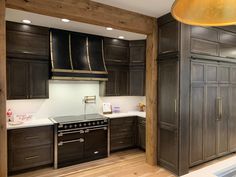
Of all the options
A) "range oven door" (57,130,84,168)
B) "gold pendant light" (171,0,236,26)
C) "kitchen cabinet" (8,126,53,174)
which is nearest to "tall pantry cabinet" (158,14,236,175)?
"range oven door" (57,130,84,168)

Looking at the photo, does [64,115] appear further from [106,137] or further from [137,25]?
[137,25]

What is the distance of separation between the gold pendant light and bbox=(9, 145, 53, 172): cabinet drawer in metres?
3.34

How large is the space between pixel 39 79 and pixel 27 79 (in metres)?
0.23

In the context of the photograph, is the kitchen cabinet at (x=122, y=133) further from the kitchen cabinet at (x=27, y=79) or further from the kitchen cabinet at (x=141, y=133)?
the kitchen cabinet at (x=27, y=79)

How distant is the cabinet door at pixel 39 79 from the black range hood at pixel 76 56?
26 centimetres

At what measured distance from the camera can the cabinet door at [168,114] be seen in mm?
3035

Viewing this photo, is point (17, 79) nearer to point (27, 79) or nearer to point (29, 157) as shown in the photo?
point (27, 79)

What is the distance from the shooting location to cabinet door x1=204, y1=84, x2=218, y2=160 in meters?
3.38

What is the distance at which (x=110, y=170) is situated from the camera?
10.8ft

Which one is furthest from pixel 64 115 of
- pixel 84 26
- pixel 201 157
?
pixel 201 157

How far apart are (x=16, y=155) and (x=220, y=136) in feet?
13.7

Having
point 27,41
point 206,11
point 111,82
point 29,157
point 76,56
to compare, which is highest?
point 27,41

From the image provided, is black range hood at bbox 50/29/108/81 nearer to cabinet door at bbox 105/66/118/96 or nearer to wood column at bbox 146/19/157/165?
cabinet door at bbox 105/66/118/96

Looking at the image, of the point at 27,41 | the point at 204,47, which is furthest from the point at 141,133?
the point at 27,41
